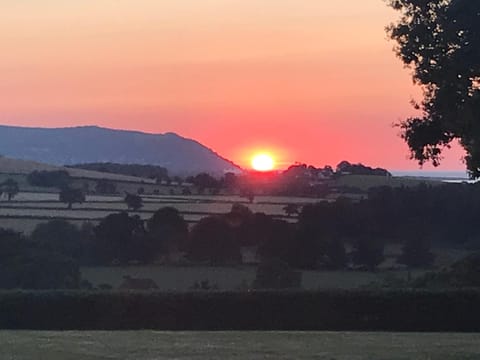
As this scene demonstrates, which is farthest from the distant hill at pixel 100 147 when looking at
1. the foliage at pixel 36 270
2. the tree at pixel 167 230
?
the foliage at pixel 36 270

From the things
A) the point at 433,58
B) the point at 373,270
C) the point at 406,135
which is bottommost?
the point at 373,270

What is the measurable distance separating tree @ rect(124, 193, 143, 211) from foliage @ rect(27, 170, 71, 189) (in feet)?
19.3

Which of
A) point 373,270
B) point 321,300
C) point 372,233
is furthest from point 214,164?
point 321,300

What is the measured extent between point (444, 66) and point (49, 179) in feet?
142

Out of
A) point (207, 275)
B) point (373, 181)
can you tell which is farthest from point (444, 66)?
point (373, 181)

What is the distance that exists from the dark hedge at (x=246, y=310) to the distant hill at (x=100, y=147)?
49639 mm

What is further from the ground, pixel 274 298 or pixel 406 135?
pixel 406 135

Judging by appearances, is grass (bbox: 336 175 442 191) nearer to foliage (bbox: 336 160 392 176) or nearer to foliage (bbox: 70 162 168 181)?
foliage (bbox: 336 160 392 176)

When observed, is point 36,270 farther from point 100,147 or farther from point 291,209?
point 100,147

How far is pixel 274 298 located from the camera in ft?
81.1

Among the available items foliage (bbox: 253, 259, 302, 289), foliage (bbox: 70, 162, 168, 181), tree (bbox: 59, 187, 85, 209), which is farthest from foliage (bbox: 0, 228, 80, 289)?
foliage (bbox: 70, 162, 168, 181)

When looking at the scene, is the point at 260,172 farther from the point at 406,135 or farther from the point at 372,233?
the point at 406,135

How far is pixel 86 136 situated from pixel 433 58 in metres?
65.9

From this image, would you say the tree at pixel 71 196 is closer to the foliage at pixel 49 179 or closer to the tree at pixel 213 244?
the foliage at pixel 49 179
